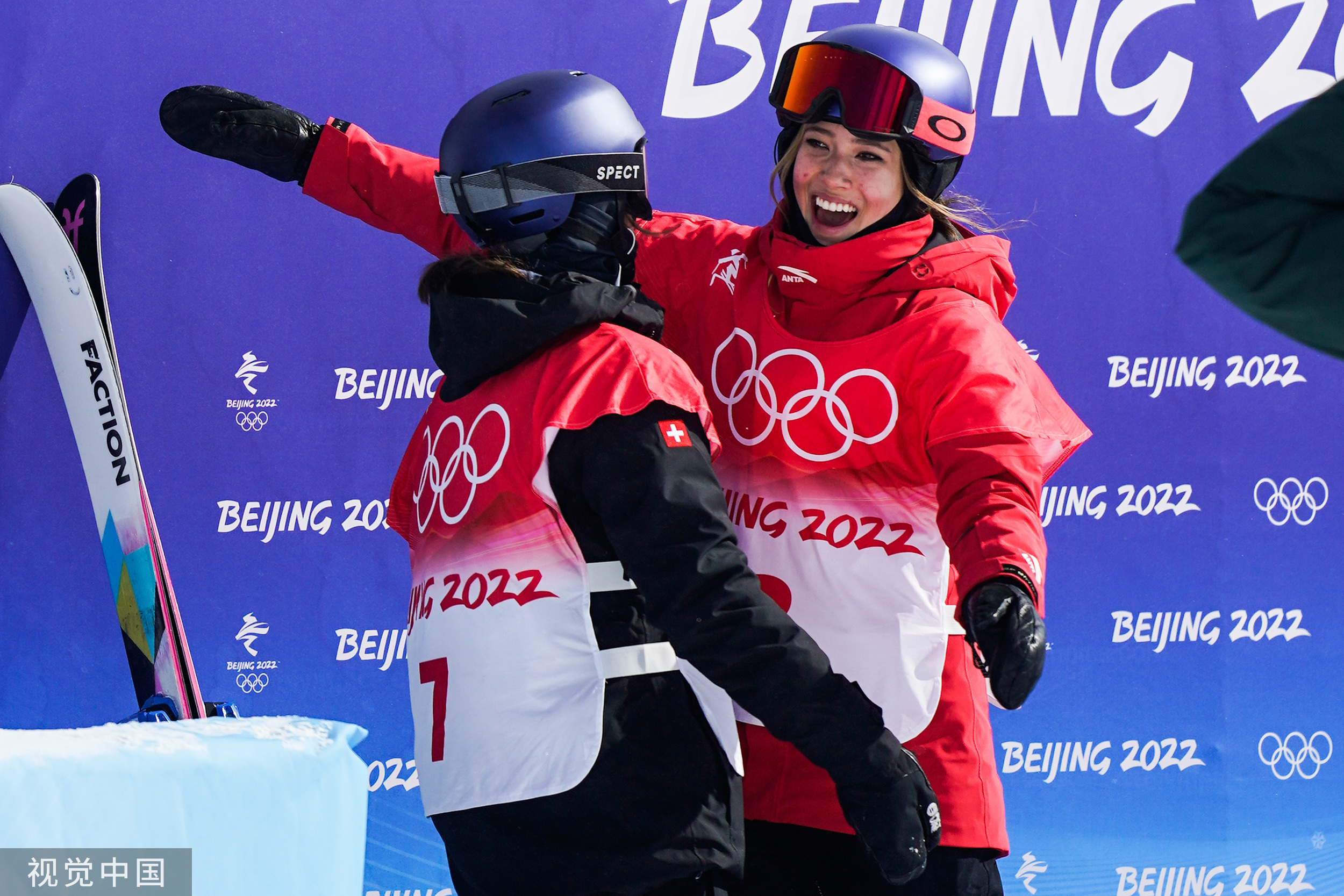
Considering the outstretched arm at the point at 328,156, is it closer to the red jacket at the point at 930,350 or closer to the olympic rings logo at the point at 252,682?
the red jacket at the point at 930,350

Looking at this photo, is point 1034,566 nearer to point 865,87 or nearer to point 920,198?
point 920,198

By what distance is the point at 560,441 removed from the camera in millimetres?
1508

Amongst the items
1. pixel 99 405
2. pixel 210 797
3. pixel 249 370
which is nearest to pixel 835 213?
pixel 210 797

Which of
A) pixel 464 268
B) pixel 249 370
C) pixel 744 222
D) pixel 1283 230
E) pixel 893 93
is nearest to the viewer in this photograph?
pixel 1283 230

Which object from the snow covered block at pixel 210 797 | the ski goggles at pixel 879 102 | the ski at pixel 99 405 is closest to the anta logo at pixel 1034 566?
the ski goggles at pixel 879 102

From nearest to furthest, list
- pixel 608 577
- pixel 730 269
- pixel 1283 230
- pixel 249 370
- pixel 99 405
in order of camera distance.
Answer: pixel 1283 230 → pixel 608 577 → pixel 730 269 → pixel 99 405 → pixel 249 370

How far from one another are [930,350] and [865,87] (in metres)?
0.43

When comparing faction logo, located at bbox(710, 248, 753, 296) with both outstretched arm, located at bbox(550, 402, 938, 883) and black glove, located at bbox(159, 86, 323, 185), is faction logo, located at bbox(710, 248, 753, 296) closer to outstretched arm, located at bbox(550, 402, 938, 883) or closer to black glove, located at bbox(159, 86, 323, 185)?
outstretched arm, located at bbox(550, 402, 938, 883)

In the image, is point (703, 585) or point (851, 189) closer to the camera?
point (703, 585)

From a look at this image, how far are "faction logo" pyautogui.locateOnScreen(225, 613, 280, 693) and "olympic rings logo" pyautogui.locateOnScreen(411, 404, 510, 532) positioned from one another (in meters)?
1.37

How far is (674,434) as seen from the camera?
150 cm

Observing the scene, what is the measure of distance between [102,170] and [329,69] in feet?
1.79

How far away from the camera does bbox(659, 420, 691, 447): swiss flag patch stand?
1.48 metres

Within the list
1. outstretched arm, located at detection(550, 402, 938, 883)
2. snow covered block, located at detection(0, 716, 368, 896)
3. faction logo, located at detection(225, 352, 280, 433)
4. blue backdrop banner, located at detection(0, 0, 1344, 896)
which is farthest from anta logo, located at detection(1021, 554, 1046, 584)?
faction logo, located at detection(225, 352, 280, 433)
